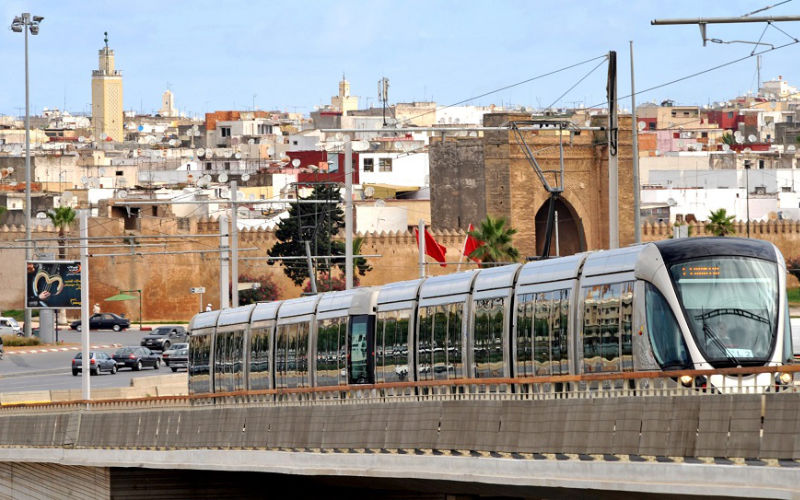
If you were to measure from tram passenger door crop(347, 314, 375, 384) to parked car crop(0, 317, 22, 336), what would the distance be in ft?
151

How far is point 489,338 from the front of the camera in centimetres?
2153

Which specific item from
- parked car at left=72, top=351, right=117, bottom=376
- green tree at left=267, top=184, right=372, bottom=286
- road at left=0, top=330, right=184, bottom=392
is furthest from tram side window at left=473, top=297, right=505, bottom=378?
green tree at left=267, top=184, right=372, bottom=286

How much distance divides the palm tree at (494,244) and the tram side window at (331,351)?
44.7m

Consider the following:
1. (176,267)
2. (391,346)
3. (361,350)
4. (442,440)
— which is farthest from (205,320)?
(176,267)

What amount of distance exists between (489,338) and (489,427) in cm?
457

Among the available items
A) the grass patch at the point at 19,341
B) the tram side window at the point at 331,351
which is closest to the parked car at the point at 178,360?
the grass patch at the point at 19,341

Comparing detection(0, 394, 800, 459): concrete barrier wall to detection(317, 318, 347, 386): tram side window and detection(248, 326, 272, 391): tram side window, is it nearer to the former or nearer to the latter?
detection(317, 318, 347, 386): tram side window

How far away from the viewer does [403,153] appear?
112 metres

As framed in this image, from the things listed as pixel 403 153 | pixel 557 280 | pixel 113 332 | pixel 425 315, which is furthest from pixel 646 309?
pixel 403 153

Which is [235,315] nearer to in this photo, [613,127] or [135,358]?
[613,127]

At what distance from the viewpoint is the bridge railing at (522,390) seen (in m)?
14.5

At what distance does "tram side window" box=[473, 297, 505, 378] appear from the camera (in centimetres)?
2130

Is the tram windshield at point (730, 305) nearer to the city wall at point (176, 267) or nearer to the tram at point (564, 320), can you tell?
the tram at point (564, 320)

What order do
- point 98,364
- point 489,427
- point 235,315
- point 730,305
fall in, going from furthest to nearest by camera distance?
point 98,364, point 235,315, point 730,305, point 489,427
